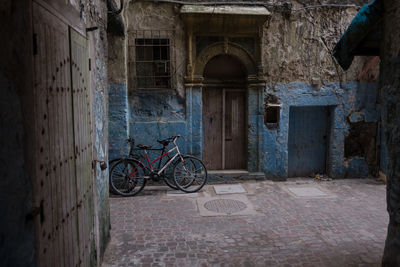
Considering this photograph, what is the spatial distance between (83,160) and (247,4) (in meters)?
5.98

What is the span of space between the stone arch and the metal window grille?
24.8 inches

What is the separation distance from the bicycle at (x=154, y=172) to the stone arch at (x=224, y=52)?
1770mm

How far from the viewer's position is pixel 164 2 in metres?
7.28

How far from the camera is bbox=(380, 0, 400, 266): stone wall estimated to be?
10.5 feet

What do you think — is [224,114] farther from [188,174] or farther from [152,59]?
[152,59]

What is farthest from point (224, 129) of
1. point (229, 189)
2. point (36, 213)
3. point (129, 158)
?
point (36, 213)

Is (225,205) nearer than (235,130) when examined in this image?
Yes

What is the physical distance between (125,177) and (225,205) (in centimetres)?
225

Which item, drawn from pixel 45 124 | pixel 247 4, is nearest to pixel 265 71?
pixel 247 4

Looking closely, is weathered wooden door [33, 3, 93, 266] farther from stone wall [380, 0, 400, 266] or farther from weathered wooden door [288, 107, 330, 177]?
weathered wooden door [288, 107, 330, 177]

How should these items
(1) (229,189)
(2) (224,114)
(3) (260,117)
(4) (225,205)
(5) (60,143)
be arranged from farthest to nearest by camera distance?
(2) (224,114)
(3) (260,117)
(1) (229,189)
(4) (225,205)
(5) (60,143)

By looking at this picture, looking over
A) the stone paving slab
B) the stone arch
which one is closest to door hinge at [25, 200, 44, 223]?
the stone paving slab

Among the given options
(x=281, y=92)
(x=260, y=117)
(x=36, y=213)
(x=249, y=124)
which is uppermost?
(x=281, y=92)

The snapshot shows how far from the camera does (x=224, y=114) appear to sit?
314 inches
